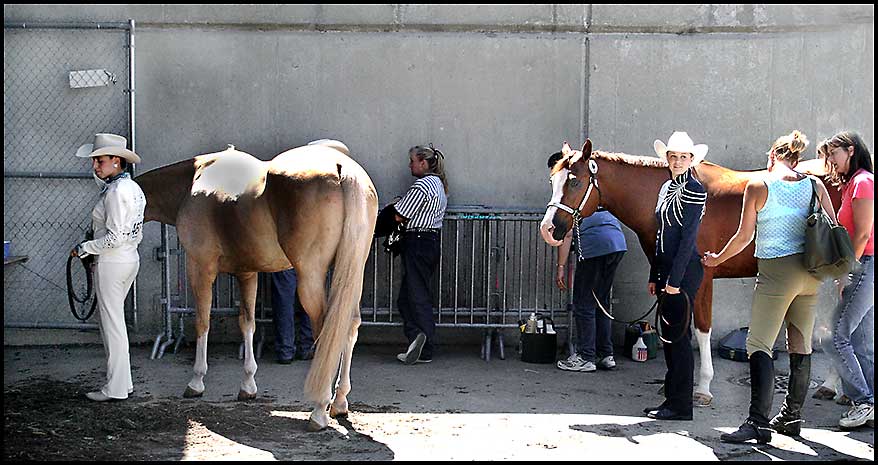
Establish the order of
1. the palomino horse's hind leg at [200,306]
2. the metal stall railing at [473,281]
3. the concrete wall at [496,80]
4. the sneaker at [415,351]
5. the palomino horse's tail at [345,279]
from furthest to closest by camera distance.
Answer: the concrete wall at [496,80]
the metal stall railing at [473,281]
the sneaker at [415,351]
the palomino horse's hind leg at [200,306]
the palomino horse's tail at [345,279]

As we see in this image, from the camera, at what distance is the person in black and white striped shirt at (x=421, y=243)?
7.52m

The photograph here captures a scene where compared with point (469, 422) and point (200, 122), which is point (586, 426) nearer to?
point (469, 422)

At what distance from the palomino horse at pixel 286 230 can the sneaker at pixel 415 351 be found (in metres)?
1.63

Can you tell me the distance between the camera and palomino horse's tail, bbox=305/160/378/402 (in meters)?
5.31

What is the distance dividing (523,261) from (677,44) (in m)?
2.49

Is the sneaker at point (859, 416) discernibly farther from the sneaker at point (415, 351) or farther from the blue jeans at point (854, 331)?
the sneaker at point (415, 351)

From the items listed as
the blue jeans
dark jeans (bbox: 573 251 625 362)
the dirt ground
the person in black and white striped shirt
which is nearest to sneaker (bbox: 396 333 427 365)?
the person in black and white striped shirt

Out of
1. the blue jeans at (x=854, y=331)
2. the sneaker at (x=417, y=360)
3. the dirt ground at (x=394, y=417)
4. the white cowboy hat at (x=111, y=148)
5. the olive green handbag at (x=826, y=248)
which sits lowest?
the dirt ground at (x=394, y=417)

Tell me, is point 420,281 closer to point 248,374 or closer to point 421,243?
point 421,243

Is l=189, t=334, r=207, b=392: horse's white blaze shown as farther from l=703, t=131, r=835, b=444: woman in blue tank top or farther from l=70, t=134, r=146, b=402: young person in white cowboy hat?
l=703, t=131, r=835, b=444: woman in blue tank top

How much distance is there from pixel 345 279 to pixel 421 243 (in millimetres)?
2278

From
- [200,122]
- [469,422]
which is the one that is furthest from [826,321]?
[200,122]

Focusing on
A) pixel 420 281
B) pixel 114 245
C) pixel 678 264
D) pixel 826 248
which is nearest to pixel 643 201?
pixel 678 264

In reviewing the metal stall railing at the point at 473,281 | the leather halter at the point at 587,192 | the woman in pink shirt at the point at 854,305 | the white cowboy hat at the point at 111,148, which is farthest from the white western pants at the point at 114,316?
the woman in pink shirt at the point at 854,305
